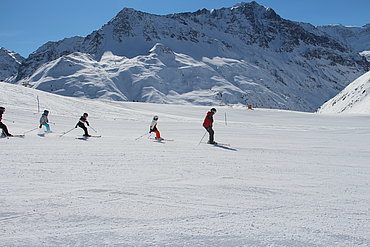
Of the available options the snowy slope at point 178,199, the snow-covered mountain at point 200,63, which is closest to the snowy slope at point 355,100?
the snowy slope at point 178,199

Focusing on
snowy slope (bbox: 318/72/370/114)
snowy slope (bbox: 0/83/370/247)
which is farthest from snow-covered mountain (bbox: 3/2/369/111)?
snowy slope (bbox: 0/83/370/247)

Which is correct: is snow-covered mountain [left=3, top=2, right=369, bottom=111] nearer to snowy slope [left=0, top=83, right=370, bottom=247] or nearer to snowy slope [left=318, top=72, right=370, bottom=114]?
snowy slope [left=318, top=72, right=370, bottom=114]

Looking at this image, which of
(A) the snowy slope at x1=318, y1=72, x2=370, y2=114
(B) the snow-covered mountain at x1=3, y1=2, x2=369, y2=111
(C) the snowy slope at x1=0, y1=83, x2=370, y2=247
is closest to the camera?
(C) the snowy slope at x1=0, y1=83, x2=370, y2=247

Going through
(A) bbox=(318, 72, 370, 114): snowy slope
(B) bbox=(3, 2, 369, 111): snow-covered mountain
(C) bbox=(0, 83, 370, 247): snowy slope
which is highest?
(B) bbox=(3, 2, 369, 111): snow-covered mountain

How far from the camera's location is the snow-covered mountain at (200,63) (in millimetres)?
103331

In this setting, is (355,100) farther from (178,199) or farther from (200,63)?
(200,63)

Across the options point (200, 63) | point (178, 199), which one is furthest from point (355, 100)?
point (200, 63)

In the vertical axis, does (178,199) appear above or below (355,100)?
below

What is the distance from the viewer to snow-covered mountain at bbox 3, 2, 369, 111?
10333cm

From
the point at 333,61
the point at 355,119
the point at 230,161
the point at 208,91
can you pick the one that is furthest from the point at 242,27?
the point at 230,161

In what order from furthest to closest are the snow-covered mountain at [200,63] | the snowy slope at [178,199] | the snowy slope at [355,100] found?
the snow-covered mountain at [200,63], the snowy slope at [355,100], the snowy slope at [178,199]

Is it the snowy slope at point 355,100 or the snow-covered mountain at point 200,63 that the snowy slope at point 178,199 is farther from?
the snow-covered mountain at point 200,63

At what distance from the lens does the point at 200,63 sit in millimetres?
125375

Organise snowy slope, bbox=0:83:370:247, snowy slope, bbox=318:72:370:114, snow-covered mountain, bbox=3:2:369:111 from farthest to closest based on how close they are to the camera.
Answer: snow-covered mountain, bbox=3:2:369:111
snowy slope, bbox=318:72:370:114
snowy slope, bbox=0:83:370:247
